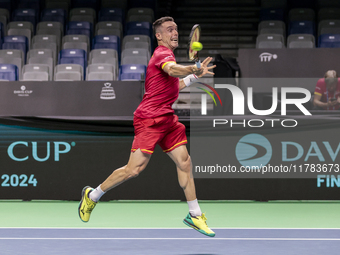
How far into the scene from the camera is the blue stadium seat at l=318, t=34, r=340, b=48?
→ 11961 millimetres

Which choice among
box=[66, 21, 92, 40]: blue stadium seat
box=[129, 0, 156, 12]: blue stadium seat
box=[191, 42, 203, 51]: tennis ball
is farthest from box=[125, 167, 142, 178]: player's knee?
box=[129, 0, 156, 12]: blue stadium seat

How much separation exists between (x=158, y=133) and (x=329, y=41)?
872 centimetres

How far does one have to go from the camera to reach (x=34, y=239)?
4.29m

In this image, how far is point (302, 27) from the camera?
13133mm

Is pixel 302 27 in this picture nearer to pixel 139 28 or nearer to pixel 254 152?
pixel 139 28

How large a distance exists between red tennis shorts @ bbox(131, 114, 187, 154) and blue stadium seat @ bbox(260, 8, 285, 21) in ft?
32.9

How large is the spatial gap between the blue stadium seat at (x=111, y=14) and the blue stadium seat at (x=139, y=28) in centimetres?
66

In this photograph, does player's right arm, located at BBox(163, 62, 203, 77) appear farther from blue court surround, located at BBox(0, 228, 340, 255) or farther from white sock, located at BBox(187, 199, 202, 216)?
blue court surround, located at BBox(0, 228, 340, 255)

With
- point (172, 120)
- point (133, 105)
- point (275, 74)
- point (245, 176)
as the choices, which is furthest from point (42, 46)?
point (172, 120)

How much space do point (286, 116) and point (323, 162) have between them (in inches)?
26.5

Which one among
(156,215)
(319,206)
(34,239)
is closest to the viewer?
(34,239)

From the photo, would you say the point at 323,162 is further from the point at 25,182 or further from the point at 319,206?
the point at 25,182

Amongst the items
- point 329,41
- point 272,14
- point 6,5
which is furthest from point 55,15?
point 329,41

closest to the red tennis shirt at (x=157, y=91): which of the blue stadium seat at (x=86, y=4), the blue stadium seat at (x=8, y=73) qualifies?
the blue stadium seat at (x=8, y=73)
